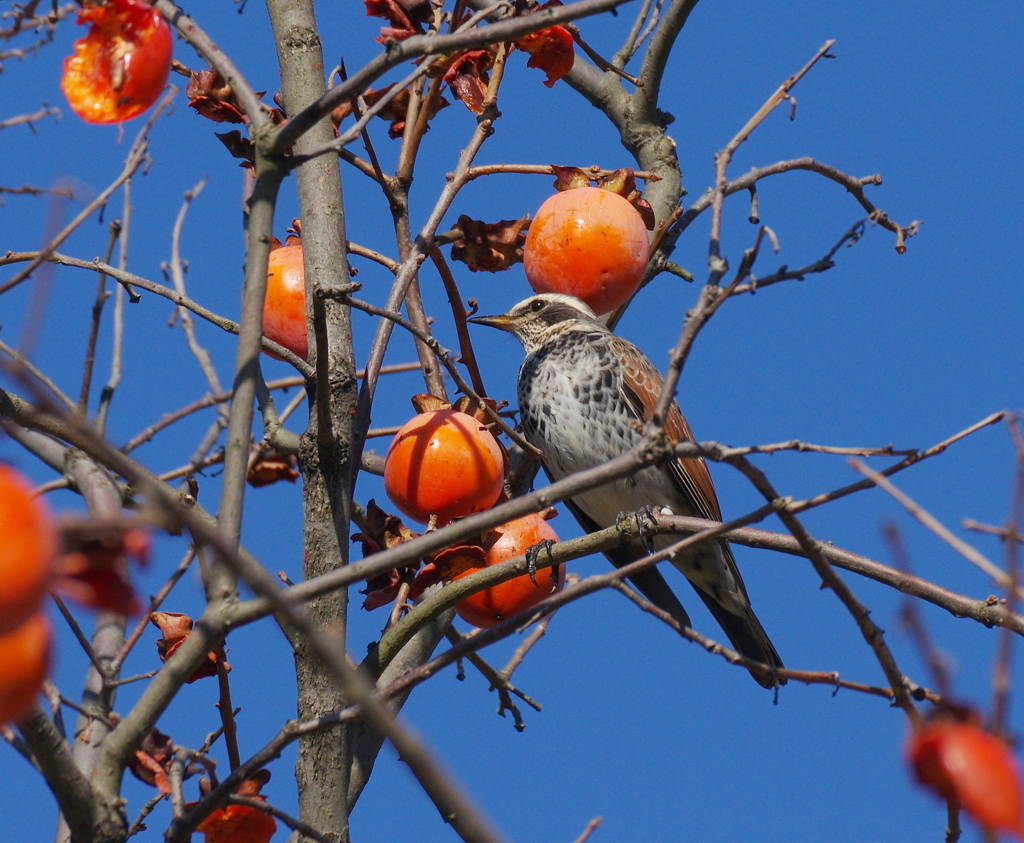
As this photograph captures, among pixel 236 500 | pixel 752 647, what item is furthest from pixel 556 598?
pixel 752 647

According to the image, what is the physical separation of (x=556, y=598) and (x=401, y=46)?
91cm

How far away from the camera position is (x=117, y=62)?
2039mm

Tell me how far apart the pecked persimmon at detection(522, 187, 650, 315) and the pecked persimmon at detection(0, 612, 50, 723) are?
256 centimetres

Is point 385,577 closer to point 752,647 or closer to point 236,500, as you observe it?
point 236,500

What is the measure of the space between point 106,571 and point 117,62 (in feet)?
4.29

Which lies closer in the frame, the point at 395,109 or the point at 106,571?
the point at 106,571

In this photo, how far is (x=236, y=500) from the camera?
1683mm

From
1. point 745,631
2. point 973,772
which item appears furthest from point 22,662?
point 745,631

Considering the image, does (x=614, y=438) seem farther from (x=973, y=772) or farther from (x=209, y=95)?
(x=973, y=772)

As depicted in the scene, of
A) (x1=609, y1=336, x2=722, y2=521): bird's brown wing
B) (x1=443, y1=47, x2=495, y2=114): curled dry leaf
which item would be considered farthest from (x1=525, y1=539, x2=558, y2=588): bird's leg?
(x1=609, y1=336, x2=722, y2=521): bird's brown wing

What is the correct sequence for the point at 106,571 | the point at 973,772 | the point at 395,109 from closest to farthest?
the point at 973,772
the point at 106,571
the point at 395,109

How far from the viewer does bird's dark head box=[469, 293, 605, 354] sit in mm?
5141

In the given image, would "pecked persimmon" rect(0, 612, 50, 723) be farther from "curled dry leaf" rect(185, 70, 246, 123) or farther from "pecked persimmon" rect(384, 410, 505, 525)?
"curled dry leaf" rect(185, 70, 246, 123)

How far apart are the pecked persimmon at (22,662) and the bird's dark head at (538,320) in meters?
4.29
